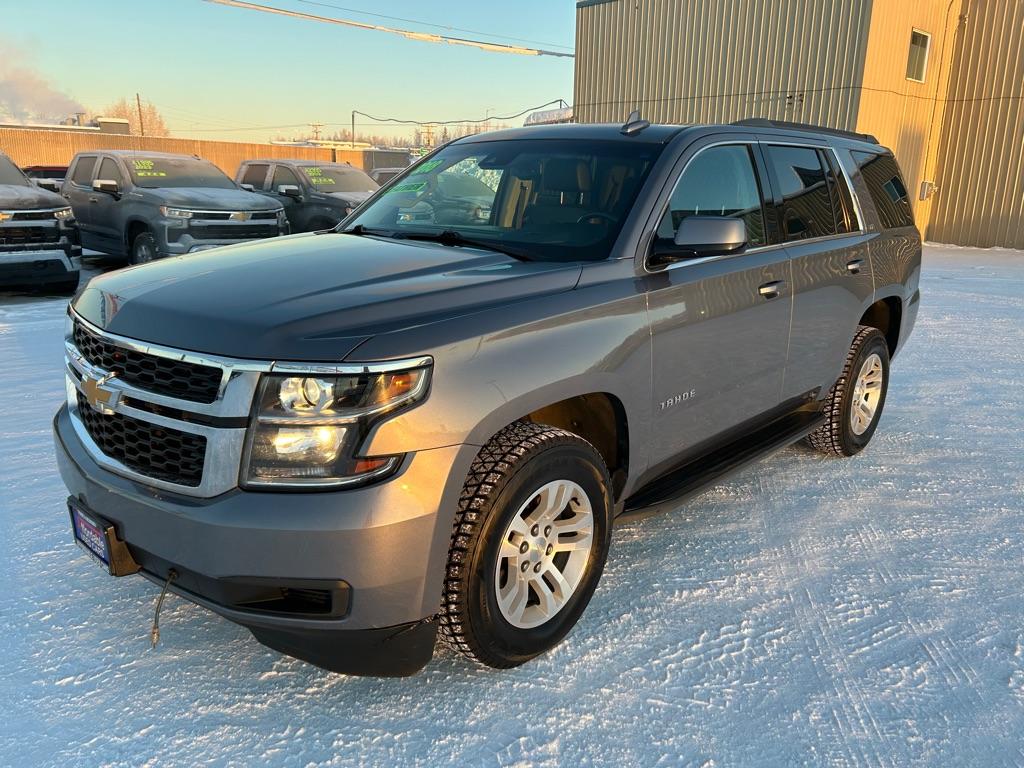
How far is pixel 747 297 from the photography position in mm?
3547

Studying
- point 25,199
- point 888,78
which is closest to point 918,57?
point 888,78

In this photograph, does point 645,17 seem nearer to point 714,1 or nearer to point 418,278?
point 714,1

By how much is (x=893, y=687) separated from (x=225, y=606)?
86.3 inches

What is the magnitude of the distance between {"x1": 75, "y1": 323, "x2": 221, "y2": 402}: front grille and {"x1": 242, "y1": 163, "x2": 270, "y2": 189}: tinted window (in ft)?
42.5

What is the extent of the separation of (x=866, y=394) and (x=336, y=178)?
1114 centimetres

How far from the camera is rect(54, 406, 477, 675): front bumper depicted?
84.0 inches

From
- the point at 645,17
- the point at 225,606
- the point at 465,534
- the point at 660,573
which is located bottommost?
the point at 660,573

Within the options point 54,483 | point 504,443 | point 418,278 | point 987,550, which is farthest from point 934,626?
point 54,483

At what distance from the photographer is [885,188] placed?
16.3ft

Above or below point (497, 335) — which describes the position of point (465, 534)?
below

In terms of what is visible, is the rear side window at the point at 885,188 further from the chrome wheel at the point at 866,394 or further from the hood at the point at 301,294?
the hood at the point at 301,294

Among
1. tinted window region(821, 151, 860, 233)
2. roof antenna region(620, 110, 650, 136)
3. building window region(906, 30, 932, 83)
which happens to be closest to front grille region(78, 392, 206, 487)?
roof antenna region(620, 110, 650, 136)

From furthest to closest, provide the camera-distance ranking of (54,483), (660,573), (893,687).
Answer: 1. (54,483)
2. (660,573)
3. (893,687)

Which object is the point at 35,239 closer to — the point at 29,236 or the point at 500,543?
the point at 29,236
